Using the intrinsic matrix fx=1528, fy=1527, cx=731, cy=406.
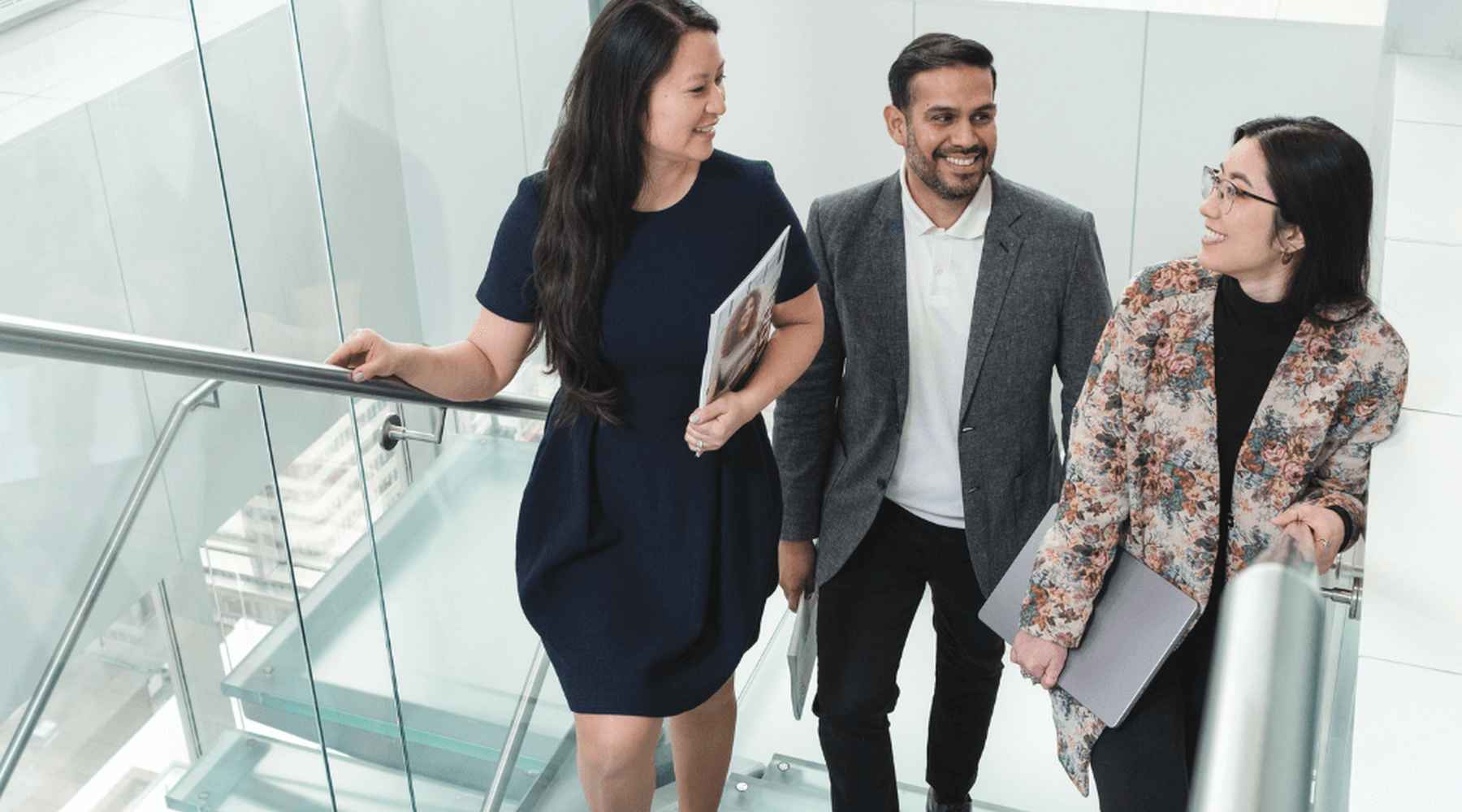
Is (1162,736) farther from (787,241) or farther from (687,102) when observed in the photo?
(687,102)

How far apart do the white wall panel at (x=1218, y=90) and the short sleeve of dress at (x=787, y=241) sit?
2.74 meters

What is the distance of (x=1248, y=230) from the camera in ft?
6.70

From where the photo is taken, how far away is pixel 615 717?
2.51 m

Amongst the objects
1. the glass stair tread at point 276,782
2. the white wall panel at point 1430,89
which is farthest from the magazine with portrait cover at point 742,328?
the white wall panel at point 1430,89

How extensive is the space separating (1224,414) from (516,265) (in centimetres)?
107

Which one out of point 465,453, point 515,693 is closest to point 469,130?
point 465,453

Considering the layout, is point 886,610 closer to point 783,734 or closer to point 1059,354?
point 1059,354

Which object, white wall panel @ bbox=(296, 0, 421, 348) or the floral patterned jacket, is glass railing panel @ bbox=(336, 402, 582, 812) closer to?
white wall panel @ bbox=(296, 0, 421, 348)

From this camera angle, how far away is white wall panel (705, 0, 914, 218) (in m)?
5.09

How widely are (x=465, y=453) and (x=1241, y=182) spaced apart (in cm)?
224

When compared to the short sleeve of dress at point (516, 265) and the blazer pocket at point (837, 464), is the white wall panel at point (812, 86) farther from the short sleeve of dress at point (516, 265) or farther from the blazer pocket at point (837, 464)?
the short sleeve of dress at point (516, 265)

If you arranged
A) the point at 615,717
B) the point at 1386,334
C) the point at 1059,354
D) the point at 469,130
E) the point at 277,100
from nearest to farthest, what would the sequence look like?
the point at 1386,334, the point at 615,717, the point at 1059,354, the point at 277,100, the point at 469,130

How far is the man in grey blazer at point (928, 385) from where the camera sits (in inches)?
103

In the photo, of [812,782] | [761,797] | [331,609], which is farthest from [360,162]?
[812,782]
